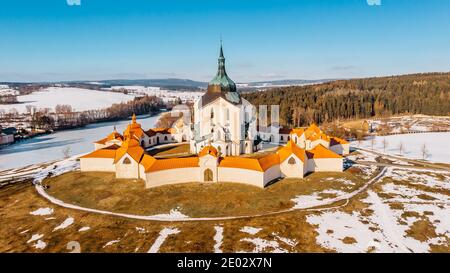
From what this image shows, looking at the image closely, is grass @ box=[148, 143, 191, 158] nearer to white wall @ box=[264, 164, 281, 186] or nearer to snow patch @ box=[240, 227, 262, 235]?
white wall @ box=[264, 164, 281, 186]

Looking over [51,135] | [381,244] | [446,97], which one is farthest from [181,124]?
[446,97]

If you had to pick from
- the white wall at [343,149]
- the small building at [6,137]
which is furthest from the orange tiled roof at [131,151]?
the small building at [6,137]

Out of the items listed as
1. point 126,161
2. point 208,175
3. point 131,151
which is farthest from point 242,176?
point 126,161

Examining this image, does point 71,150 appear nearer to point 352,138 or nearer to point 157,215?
point 157,215

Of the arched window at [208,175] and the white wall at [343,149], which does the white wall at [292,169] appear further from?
the white wall at [343,149]

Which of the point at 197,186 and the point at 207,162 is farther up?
the point at 207,162

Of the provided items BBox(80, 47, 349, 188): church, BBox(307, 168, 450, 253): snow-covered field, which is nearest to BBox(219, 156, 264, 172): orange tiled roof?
BBox(80, 47, 349, 188): church
